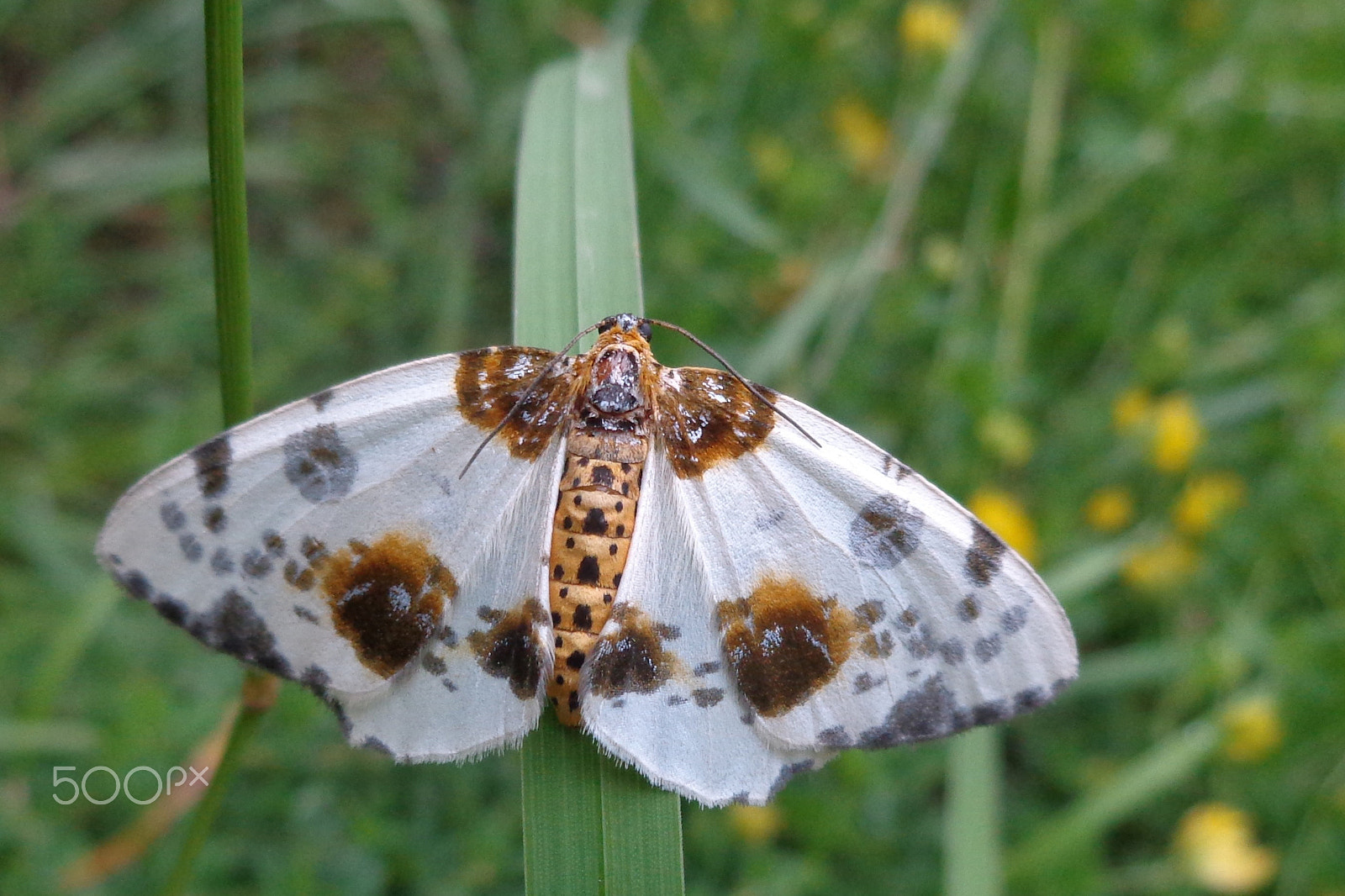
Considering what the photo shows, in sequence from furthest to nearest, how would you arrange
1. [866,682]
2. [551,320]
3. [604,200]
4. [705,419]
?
1. [604,200]
2. [551,320]
3. [705,419]
4. [866,682]

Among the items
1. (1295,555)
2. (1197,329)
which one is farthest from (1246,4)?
(1295,555)

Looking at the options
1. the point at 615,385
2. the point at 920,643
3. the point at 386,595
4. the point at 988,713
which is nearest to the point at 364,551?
the point at 386,595

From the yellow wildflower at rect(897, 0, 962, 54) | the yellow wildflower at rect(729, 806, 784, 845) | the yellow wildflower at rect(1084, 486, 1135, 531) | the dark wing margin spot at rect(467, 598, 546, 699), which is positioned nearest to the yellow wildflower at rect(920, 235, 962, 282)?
the yellow wildflower at rect(897, 0, 962, 54)

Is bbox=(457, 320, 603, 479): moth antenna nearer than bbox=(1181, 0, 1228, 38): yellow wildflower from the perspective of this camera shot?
Yes

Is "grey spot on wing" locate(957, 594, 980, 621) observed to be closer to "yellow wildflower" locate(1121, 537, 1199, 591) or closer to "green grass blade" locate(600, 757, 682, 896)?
"green grass blade" locate(600, 757, 682, 896)

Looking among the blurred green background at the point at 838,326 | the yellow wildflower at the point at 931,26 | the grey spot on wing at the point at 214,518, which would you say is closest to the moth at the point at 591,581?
the grey spot on wing at the point at 214,518

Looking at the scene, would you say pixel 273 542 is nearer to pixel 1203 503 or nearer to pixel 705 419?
pixel 705 419

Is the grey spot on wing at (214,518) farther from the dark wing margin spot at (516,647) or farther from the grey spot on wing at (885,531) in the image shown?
the grey spot on wing at (885,531)
